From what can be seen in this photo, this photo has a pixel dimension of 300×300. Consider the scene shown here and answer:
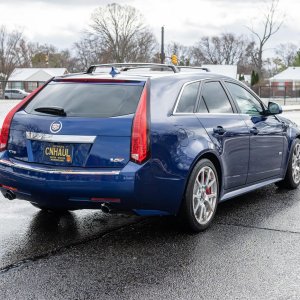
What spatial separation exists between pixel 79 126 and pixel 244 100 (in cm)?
249

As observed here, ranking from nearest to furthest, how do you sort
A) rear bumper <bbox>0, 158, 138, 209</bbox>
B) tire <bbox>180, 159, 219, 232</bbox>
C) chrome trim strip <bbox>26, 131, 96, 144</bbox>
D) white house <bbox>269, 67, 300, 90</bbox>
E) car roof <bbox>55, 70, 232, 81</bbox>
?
rear bumper <bbox>0, 158, 138, 209</bbox> → chrome trim strip <bbox>26, 131, 96, 144</bbox> → tire <bbox>180, 159, 219, 232</bbox> → car roof <bbox>55, 70, 232, 81</bbox> → white house <bbox>269, 67, 300, 90</bbox>

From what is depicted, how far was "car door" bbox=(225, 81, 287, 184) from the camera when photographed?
6.32m

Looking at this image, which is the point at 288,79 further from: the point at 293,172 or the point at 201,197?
the point at 201,197

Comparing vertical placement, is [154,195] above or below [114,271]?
above

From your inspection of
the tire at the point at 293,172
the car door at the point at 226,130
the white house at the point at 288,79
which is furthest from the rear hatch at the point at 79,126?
the white house at the point at 288,79

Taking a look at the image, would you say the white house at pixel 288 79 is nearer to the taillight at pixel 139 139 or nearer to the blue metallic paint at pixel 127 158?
the blue metallic paint at pixel 127 158

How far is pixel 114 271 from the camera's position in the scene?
426 centimetres

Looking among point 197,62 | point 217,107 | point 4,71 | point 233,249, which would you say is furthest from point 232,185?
point 197,62

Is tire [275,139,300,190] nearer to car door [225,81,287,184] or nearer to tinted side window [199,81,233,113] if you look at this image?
car door [225,81,287,184]

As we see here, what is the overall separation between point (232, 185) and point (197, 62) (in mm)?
109701

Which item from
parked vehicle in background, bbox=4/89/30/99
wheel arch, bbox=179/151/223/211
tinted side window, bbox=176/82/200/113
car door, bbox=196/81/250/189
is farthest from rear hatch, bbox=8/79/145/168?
parked vehicle in background, bbox=4/89/30/99

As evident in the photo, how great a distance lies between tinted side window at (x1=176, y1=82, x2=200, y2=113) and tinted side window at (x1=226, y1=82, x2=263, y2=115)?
0.76 m

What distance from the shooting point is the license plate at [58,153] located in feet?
15.7

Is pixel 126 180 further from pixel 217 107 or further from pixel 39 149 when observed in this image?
pixel 217 107
